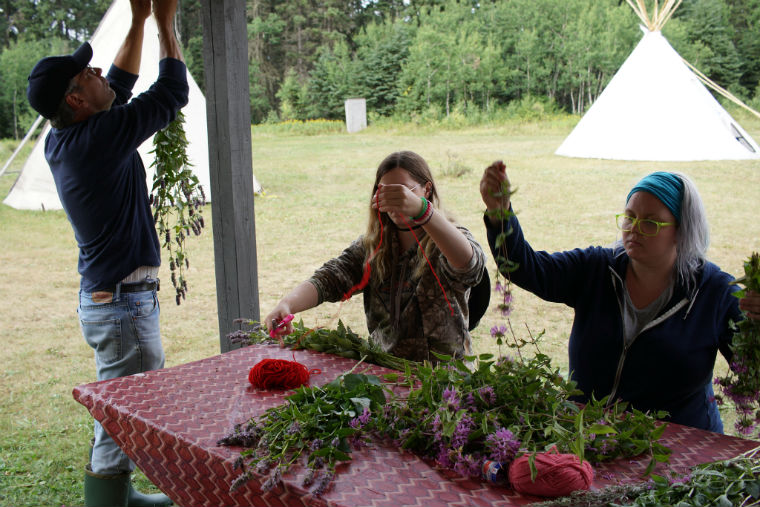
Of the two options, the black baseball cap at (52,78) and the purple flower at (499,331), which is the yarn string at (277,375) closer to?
the purple flower at (499,331)

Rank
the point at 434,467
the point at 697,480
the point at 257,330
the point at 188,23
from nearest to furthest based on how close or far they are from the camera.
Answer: the point at 697,480
the point at 434,467
the point at 257,330
the point at 188,23

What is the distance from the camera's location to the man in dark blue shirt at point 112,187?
226 cm

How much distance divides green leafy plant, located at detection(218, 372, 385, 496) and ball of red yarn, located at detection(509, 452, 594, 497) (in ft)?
1.25

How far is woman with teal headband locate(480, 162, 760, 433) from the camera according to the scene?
77.5 inches

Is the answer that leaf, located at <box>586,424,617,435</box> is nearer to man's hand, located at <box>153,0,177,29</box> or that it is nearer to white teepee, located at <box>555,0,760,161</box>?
man's hand, located at <box>153,0,177,29</box>

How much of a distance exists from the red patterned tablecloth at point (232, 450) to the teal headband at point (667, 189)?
0.70 meters

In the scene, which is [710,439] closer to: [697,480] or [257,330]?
[697,480]

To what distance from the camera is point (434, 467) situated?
1.42 meters

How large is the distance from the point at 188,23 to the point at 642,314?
49.5 ft

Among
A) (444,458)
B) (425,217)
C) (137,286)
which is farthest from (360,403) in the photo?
(137,286)

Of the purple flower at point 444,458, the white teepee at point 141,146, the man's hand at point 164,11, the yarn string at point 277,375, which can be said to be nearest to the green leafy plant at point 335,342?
the yarn string at point 277,375

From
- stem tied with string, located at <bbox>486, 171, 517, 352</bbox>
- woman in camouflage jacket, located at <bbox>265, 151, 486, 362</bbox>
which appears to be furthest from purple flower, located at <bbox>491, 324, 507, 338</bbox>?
woman in camouflage jacket, located at <bbox>265, 151, 486, 362</bbox>

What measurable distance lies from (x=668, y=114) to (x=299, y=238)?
17.9ft

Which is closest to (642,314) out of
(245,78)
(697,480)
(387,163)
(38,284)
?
(697,480)
